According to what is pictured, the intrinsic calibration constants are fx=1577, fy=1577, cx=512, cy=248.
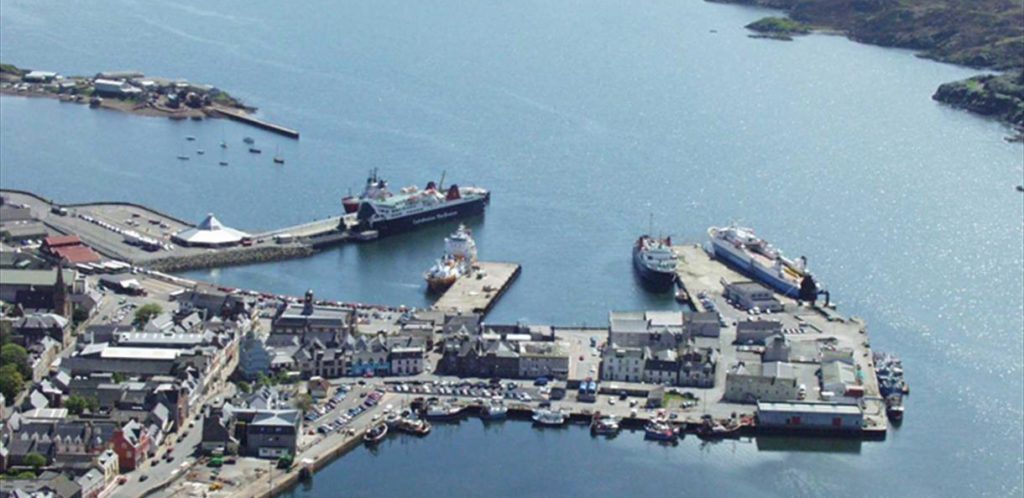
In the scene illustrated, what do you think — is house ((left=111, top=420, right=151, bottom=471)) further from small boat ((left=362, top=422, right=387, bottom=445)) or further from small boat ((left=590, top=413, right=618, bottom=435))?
small boat ((left=590, top=413, right=618, bottom=435))

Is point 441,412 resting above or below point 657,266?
below

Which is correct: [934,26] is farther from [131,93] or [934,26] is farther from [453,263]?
[453,263]

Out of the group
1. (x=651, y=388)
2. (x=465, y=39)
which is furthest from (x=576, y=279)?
(x=465, y=39)

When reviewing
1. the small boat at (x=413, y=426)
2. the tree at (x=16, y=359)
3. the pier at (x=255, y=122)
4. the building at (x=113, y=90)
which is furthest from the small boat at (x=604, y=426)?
the building at (x=113, y=90)

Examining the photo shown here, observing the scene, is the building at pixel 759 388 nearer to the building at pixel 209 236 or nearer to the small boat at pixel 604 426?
the small boat at pixel 604 426

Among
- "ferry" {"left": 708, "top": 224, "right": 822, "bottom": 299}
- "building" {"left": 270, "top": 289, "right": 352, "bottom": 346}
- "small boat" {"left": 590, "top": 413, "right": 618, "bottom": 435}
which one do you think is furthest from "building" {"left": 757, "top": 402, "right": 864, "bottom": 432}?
"building" {"left": 270, "top": 289, "right": 352, "bottom": 346}

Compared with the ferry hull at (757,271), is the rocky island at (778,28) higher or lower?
higher

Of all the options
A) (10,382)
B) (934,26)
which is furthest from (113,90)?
(934,26)
